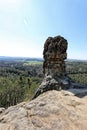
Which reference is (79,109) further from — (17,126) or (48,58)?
(48,58)

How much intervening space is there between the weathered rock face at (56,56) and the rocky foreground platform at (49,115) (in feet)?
23.1

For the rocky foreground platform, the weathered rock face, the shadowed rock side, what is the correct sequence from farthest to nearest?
1. the weathered rock face
2. the shadowed rock side
3. the rocky foreground platform

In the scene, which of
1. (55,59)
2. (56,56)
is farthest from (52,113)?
(56,56)

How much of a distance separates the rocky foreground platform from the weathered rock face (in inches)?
277

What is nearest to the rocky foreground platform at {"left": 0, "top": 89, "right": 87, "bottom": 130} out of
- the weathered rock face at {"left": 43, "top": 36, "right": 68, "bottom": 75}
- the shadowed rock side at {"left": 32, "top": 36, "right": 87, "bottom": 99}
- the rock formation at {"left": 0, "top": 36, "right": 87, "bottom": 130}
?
the rock formation at {"left": 0, "top": 36, "right": 87, "bottom": 130}

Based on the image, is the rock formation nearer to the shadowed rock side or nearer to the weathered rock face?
the shadowed rock side

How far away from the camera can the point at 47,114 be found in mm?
12203

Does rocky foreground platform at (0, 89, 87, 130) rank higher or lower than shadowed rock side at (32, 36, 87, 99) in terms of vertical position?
lower

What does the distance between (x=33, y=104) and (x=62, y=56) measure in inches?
377

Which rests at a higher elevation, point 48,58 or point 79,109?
point 48,58

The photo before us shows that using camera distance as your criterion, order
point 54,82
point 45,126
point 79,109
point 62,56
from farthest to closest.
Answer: point 62,56
point 54,82
point 79,109
point 45,126

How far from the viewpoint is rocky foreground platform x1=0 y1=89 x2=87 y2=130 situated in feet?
36.1

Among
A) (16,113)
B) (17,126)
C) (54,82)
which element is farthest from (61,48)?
(17,126)

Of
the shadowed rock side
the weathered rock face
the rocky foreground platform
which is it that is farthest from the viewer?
the weathered rock face
